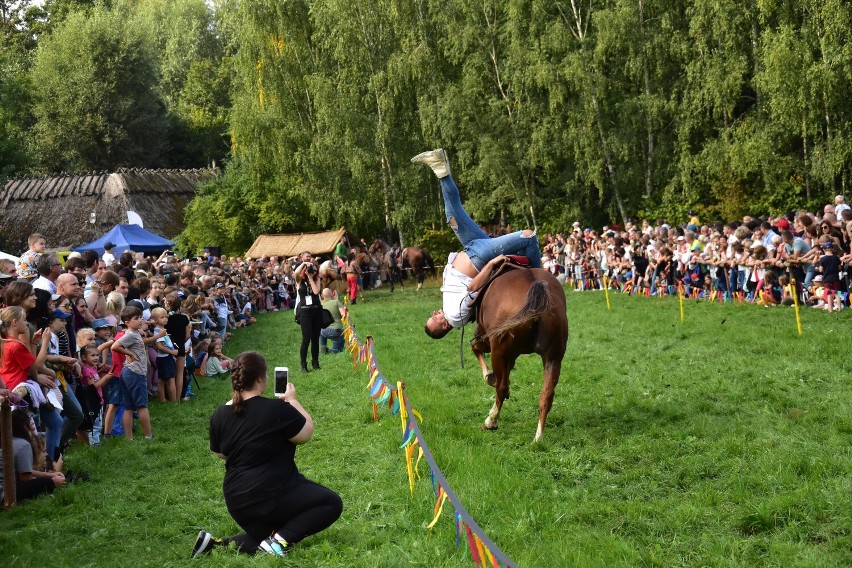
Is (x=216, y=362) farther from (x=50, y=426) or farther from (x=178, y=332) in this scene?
(x=50, y=426)

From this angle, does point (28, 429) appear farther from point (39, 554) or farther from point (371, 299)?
point (371, 299)

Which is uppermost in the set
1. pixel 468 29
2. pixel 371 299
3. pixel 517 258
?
pixel 468 29

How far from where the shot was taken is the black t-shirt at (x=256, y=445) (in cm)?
671

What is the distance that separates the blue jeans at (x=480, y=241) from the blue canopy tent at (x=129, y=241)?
889 inches

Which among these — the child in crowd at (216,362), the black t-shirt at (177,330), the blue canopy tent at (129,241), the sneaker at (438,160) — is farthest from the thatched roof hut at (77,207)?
the sneaker at (438,160)

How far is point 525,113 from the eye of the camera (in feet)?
139

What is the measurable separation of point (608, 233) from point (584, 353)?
54.0ft

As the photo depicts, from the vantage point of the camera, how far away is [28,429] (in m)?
9.05

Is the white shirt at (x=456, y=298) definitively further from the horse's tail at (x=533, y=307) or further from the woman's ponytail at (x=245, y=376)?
the woman's ponytail at (x=245, y=376)

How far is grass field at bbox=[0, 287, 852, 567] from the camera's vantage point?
6688mm

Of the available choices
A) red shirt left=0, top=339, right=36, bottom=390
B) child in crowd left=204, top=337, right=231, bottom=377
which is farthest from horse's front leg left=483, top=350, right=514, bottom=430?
child in crowd left=204, top=337, right=231, bottom=377

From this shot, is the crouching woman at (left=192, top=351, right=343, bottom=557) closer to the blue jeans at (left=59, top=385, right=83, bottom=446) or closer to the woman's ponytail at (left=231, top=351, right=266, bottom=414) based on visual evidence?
the woman's ponytail at (left=231, top=351, right=266, bottom=414)

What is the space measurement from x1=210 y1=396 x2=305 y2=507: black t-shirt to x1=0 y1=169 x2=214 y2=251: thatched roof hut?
47.8 metres

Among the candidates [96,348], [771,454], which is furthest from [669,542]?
[96,348]
